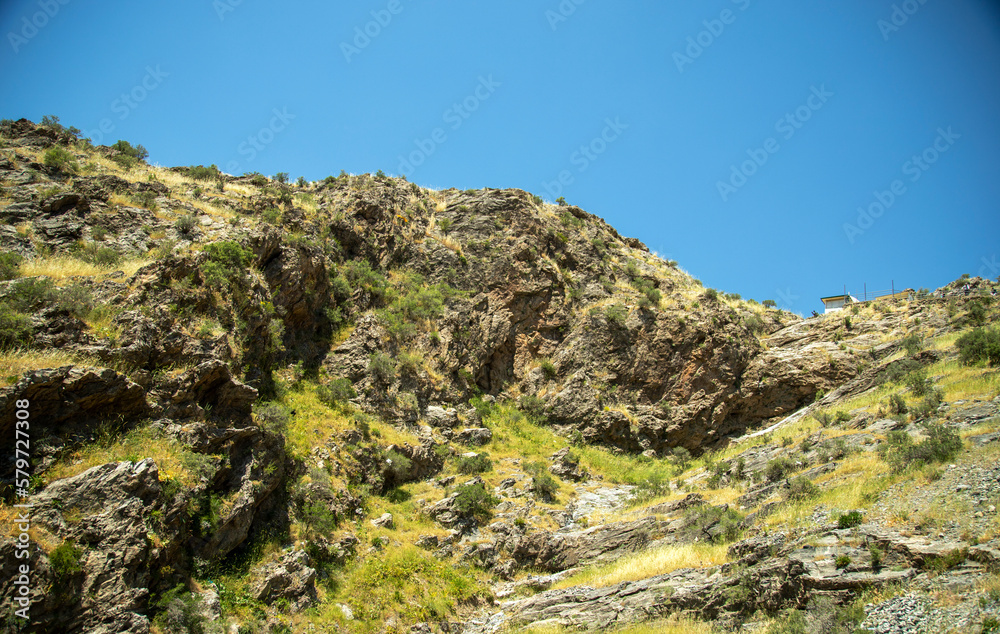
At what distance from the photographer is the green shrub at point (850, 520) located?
1277 cm

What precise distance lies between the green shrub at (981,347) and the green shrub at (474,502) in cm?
1811

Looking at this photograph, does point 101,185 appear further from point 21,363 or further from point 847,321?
point 847,321

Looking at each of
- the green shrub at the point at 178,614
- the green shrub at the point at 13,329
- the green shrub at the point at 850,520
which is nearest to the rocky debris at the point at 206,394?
the green shrub at the point at 13,329

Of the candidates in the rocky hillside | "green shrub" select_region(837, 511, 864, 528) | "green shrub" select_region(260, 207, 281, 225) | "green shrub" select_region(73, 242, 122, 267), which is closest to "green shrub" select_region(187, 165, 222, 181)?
the rocky hillside

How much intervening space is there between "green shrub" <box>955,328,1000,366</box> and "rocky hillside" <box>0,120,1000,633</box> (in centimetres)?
14

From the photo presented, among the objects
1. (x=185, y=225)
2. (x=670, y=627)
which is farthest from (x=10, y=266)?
(x=670, y=627)

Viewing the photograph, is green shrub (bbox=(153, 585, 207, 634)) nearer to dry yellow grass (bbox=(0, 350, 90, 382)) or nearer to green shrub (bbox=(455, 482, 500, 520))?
dry yellow grass (bbox=(0, 350, 90, 382))

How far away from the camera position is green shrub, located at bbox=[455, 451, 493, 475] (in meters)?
21.5

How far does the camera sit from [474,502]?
63.0 ft

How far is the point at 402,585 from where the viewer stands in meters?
15.6

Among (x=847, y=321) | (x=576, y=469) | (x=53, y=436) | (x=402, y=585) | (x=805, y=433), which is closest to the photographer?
(x=53, y=436)

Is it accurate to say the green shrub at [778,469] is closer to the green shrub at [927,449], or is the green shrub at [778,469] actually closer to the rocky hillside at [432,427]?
the rocky hillside at [432,427]

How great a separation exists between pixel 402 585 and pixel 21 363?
10697 mm

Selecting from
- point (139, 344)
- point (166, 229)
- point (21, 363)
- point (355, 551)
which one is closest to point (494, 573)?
point (355, 551)
